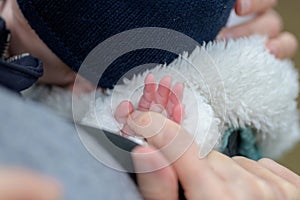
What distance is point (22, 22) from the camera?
1.52ft

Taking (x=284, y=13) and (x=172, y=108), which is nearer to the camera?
(x=172, y=108)

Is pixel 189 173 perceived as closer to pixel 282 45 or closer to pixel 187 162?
pixel 187 162

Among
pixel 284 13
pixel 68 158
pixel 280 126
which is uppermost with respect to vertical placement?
pixel 68 158

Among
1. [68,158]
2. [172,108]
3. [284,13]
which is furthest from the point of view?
[284,13]

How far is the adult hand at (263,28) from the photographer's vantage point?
538 millimetres

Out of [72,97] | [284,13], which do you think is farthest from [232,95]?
[284,13]

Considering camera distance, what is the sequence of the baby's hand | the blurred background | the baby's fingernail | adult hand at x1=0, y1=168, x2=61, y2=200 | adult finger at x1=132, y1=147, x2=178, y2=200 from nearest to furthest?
adult hand at x1=0, y1=168, x2=61, y2=200 → adult finger at x1=132, y1=147, x2=178, y2=200 → the baby's hand → the baby's fingernail → the blurred background

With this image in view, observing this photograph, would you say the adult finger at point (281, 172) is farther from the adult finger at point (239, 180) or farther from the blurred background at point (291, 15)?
the blurred background at point (291, 15)

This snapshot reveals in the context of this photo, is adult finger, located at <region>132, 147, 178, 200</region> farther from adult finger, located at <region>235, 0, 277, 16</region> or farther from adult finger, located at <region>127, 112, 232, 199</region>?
adult finger, located at <region>235, 0, 277, 16</region>

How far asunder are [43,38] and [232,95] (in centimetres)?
16

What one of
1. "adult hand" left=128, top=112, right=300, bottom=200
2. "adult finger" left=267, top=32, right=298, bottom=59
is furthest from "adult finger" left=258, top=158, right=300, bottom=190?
"adult finger" left=267, top=32, right=298, bottom=59

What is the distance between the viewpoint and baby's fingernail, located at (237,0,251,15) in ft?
1.71

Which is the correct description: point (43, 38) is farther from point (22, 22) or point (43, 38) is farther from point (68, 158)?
point (68, 158)

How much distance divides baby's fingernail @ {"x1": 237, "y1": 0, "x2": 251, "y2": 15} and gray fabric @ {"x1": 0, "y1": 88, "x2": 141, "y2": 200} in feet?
1.08
